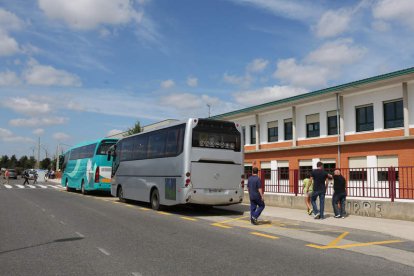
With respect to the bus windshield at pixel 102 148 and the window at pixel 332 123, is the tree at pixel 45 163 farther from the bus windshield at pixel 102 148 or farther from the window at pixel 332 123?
the window at pixel 332 123

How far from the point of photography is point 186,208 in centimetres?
1800

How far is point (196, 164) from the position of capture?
47.1ft

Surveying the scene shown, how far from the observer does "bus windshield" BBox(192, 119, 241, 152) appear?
14.4m

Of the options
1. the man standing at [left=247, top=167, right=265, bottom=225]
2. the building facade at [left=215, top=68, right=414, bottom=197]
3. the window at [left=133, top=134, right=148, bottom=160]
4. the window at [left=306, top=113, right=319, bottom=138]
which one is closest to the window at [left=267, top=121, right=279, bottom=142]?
the building facade at [left=215, top=68, right=414, bottom=197]

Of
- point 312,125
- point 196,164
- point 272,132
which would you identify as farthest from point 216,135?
point 272,132

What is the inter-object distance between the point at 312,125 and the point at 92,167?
51.0 feet

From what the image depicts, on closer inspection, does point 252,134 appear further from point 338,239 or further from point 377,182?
point 338,239

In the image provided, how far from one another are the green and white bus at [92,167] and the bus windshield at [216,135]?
12190mm

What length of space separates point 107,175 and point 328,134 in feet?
49.1

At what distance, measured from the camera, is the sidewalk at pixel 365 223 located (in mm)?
11000

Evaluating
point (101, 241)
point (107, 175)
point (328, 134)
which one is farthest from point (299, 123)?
point (101, 241)

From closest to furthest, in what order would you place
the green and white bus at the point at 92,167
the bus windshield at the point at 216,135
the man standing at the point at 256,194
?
the man standing at the point at 256,194
the bus windshield at the point at 216,135
the green and white bus at the point at 92,167

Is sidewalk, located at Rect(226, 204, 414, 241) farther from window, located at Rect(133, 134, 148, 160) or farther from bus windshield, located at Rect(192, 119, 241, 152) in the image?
window, located at Rect(133, 134, 148, 160)

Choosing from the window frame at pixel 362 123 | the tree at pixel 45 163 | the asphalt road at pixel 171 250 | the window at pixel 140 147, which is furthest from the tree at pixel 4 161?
the asphalt road at pixel 171 250
